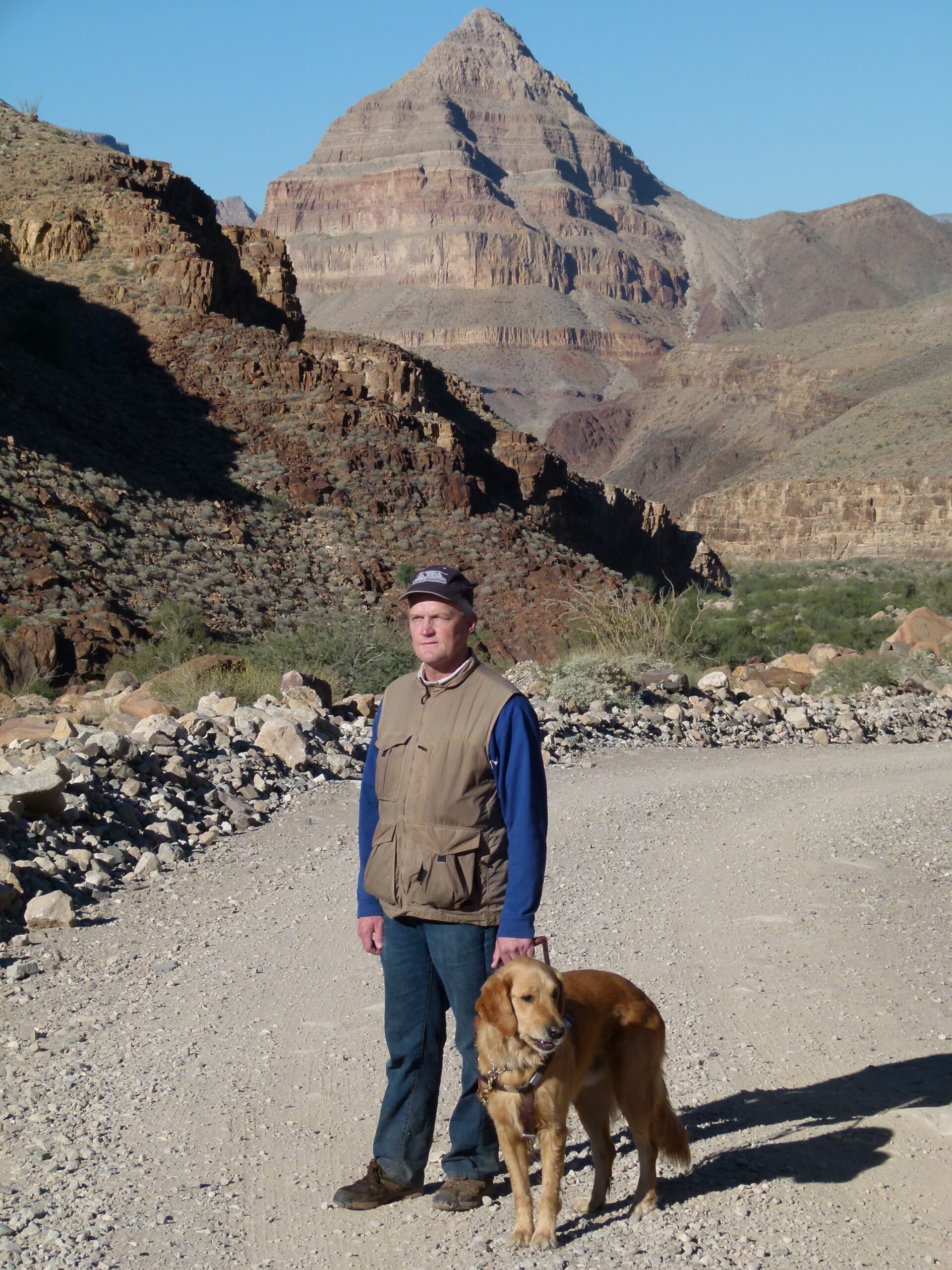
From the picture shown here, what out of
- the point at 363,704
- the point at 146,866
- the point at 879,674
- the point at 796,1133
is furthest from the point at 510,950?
the point at 879,674

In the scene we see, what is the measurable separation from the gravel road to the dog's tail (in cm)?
16

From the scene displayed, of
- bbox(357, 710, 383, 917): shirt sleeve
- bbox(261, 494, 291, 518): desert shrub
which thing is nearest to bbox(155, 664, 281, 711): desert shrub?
bbox(357, 710, 383, 917): shirt sleeve

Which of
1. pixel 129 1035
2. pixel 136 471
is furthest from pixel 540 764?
pixel 136 471

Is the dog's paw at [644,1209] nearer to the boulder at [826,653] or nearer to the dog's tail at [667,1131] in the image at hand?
the dog's tail at [667,1131]

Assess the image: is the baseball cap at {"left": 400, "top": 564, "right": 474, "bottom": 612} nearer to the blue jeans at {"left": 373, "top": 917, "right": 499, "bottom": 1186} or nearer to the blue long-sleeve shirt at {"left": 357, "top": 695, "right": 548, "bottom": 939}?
the blue long-sleeve shirt at {"left": 357, "top": 695, "right": 548, "bottom": 939}

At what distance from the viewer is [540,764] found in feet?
12.4

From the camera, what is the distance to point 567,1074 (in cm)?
345

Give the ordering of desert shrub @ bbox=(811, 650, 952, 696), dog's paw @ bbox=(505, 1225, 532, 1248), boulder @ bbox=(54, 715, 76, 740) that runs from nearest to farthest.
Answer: dog's paw @ bbox=(505, 1225, 532, 1248), boulder @ bbox=(54, 715, 76, 740), desert shrub @ bbox=(811, 650, 952, 696)

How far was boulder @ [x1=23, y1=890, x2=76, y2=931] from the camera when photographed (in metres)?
6.61

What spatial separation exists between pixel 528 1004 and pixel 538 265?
173307 millimetres

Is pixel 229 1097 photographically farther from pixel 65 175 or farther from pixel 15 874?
pixel 65 175

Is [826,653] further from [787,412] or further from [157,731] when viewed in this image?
[787,412]

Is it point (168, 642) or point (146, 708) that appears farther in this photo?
point (168, 642)

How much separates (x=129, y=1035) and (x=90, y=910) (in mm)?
1780
